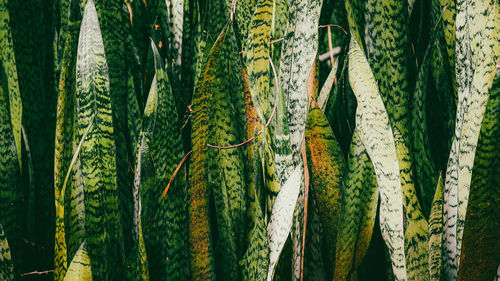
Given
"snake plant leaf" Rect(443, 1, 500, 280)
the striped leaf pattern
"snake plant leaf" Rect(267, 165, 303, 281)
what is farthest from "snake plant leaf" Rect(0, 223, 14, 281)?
"snake plant leaf" Rect(443, 1, 500, 280)

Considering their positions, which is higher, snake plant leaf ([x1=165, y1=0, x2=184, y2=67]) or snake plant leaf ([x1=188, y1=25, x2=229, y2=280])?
snake plant leaf ([x1=165, y1=0, x2=184, y2=67])

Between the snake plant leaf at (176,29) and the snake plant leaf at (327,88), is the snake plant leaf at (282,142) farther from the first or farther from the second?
the snake plant leaf at (176,29)

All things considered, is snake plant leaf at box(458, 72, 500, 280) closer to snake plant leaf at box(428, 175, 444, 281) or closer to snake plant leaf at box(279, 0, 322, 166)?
snake plant leaf at box(428, 175, 444, 281)

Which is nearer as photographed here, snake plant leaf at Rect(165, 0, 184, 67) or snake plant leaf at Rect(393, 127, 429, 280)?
snake plant leaf at Rect(393, 127, 429, 280)

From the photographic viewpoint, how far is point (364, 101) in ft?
1.28

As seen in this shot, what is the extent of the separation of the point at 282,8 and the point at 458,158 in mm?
309

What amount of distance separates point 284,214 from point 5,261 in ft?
1.19

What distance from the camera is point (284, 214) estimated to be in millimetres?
377

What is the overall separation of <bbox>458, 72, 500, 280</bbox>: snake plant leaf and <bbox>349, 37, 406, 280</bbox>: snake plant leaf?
0.09 metres

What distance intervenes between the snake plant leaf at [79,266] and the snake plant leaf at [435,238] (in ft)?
1.37

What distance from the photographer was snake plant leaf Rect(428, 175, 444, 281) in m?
0.40

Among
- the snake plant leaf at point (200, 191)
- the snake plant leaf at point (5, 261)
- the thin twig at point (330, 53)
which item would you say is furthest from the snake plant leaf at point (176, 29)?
the snake plant leaf at point (5, 261)

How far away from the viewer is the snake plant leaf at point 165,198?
44 centimetres

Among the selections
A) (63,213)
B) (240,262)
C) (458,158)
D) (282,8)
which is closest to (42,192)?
(63,213)
